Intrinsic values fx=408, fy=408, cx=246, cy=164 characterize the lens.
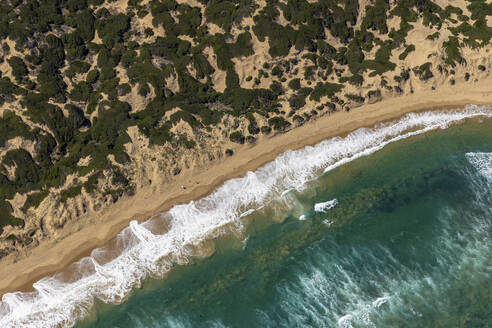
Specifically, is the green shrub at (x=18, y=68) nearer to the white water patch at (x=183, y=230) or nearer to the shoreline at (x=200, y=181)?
the shoreline at (x=200, y=181)

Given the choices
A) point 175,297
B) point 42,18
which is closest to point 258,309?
point 175,297

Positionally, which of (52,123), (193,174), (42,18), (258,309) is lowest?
(258,309)

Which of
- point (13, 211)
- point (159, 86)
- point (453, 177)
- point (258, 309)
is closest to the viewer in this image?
point (258, 309)

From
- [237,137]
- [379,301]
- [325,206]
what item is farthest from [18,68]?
[379,301]

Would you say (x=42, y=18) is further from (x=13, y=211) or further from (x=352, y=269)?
(x=352, y=269)

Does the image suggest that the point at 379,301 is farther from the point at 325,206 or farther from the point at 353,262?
the point at 325,206

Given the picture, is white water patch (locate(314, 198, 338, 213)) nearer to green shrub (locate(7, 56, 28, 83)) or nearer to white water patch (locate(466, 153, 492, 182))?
white water patch (locate(466, 153, 492, 182))

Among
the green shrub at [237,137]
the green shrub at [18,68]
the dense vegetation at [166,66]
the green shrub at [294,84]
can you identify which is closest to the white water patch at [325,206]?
the dense vegetation at [166,66]
